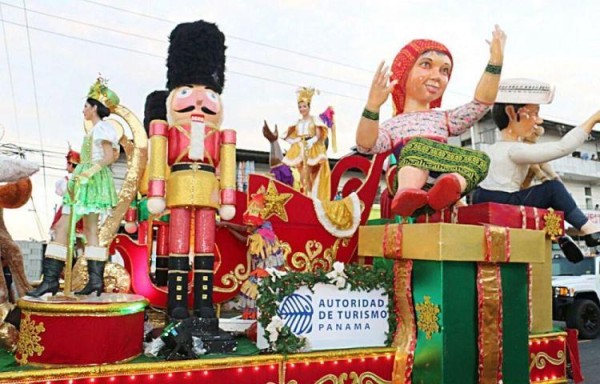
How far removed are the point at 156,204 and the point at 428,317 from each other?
7.25 feet

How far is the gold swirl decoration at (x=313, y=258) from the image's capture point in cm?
467

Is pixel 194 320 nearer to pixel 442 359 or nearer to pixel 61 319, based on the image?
pixel 61 319

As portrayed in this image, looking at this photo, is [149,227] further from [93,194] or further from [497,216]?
[497,216]

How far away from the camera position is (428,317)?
12.7 ft

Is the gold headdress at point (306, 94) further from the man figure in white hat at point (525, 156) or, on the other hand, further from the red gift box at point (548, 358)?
the red gift box at point (548, 358)

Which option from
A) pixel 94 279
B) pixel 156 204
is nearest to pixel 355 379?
pixel 156 204

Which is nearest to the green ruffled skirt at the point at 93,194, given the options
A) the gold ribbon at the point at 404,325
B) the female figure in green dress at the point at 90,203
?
the female figure in green dress at the point at 90,203

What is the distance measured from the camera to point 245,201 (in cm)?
486

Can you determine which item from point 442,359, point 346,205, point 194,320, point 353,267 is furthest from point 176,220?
point 442,359

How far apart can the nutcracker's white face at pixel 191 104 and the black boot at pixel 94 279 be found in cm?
123

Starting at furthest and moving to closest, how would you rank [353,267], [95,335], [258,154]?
[258,154], [353,267], [95,335]

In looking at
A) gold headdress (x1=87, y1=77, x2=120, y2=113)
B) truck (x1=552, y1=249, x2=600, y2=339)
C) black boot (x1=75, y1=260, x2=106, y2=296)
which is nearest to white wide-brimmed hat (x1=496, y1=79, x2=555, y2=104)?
gold headdress (x1=87, y1=77, x2=120, y2=113)

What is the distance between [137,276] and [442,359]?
2.72m

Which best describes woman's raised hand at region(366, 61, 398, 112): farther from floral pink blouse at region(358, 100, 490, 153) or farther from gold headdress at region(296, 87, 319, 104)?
gold headdress at region(296, 87, 319, 104)
